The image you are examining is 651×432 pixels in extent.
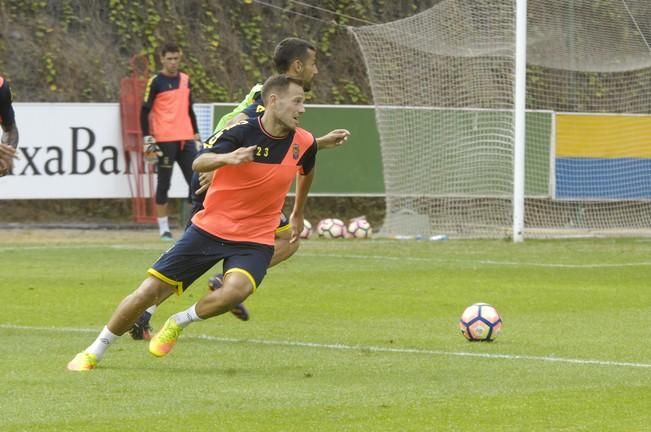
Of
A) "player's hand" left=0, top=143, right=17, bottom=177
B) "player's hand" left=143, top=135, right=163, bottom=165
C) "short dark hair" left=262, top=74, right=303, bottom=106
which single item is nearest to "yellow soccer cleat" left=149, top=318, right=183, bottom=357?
"short dark hair" left=262, top=74, right=303, bottom=106

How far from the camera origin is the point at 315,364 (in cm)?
890

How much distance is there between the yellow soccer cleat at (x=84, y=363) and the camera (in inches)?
334

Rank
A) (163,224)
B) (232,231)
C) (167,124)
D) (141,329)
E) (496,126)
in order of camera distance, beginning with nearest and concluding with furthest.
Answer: (232,231) < (141,329) < (167,124) < (163,224) < (496,126)

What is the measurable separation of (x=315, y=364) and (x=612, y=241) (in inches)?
476

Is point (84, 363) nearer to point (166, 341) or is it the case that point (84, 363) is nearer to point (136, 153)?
point (166, 341)

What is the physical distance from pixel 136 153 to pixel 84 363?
12751mm

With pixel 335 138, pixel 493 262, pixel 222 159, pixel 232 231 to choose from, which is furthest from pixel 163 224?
pixel 222 159

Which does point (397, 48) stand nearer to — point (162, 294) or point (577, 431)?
point (162, 294)

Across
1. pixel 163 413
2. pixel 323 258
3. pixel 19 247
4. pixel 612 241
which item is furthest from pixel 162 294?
pixel 612 241

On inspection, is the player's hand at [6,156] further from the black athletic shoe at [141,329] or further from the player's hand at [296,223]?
the player's hand at [296,223]

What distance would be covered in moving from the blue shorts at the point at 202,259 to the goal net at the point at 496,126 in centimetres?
1211

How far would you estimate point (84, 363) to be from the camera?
8508 mm

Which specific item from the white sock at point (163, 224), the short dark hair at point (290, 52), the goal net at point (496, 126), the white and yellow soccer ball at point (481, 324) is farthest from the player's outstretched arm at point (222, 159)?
the goal net at point (496, 126)

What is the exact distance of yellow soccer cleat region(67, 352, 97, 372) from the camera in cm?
849
